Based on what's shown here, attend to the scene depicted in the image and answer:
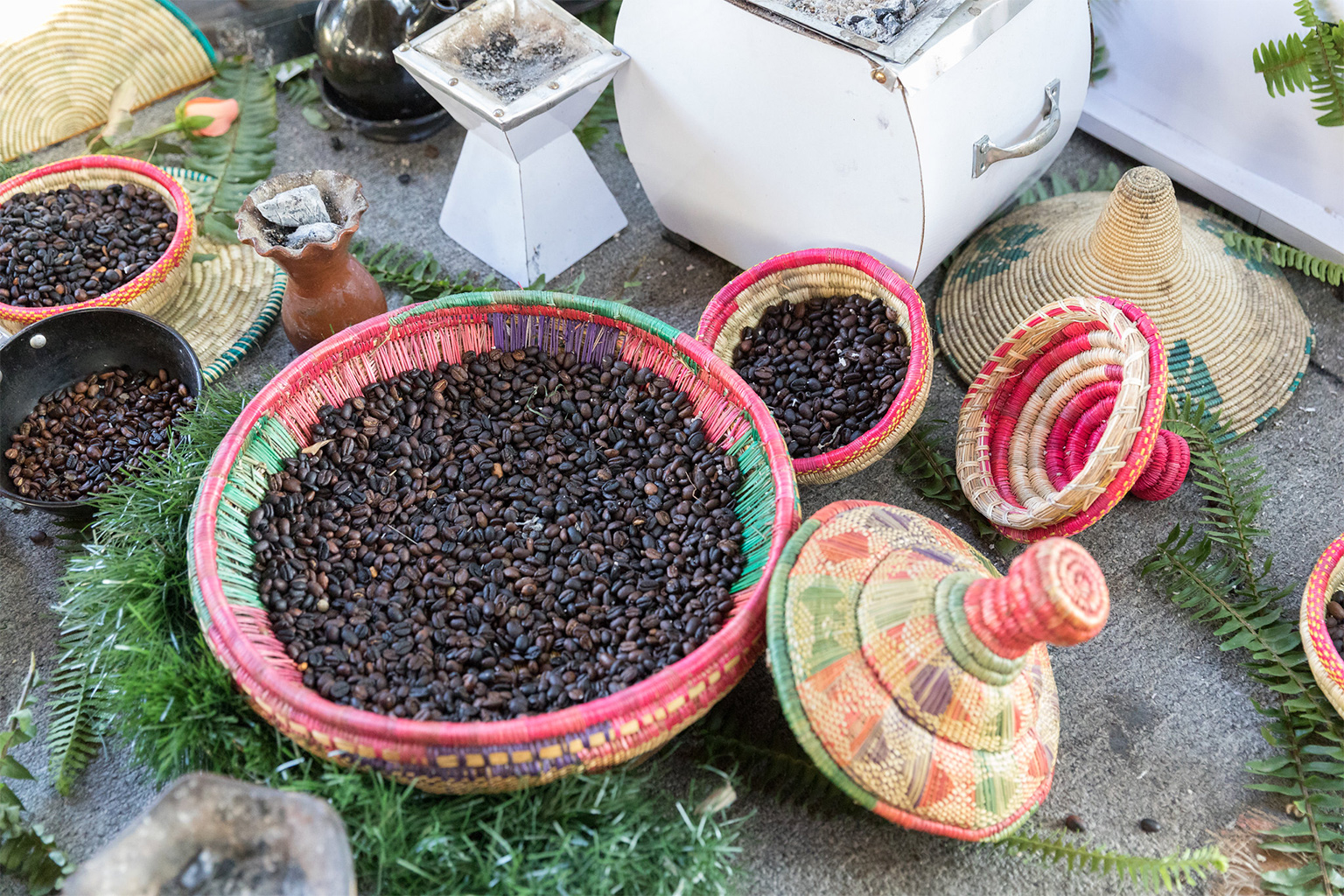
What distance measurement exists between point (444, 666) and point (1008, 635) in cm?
85

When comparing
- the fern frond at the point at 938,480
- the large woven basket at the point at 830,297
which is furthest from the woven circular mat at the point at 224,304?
the fern frond at the point at 938,480

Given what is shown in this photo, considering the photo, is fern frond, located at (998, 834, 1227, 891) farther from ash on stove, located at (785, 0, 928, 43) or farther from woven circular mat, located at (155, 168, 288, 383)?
woven circular mat, located at (155, 168, 288, 383)

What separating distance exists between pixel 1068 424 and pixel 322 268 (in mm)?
1484

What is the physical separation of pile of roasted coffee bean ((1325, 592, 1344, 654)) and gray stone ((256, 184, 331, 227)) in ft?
6.54

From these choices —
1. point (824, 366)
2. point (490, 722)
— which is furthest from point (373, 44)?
point (490, 722)

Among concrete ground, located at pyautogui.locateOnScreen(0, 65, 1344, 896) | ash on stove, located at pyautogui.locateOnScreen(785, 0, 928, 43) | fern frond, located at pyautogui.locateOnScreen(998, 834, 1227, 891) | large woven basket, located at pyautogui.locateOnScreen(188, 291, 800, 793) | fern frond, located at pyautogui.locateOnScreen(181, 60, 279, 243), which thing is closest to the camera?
large woven basket, located at pyautogui.locateOnScreen(188, 291, 800, 793)

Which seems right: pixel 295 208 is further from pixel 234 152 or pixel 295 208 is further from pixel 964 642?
pixel 964 642

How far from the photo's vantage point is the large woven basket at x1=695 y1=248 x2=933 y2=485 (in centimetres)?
189

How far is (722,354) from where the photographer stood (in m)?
2.14

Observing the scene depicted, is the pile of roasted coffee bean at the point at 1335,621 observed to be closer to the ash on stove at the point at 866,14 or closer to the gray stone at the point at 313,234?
the ash on stove at the point at 866,14

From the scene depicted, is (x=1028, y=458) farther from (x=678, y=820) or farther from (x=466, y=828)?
(x=466, y=828)

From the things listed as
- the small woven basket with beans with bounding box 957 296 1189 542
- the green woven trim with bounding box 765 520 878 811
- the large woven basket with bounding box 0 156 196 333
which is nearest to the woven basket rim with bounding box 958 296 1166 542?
the small woven basket with beans with bounding box 957 296 1189 542

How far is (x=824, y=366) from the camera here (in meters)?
2.05

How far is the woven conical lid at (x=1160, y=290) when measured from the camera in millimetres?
2123
